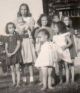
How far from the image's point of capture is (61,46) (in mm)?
1942

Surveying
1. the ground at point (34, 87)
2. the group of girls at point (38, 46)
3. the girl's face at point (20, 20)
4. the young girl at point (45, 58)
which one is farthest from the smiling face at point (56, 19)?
the ground at point (34, 87)

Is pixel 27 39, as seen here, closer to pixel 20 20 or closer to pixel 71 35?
pixel 20 20

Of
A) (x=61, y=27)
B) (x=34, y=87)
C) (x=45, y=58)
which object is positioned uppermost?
(x=61, y=27)

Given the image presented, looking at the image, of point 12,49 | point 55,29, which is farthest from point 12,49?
point 55,29

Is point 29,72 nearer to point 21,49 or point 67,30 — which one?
point 21,49

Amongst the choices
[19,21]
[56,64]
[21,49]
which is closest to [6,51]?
[21,49]

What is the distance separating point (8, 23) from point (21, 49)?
0.69ft

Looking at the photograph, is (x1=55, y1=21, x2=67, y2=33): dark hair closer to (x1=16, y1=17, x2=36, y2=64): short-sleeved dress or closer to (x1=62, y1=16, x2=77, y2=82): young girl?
(x1=62, y1=16, x2=77, y2=82): young girl

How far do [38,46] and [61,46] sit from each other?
0.17m

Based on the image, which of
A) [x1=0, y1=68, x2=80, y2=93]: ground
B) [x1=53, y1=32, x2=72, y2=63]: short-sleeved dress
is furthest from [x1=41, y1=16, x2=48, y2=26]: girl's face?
[x1=0, y1=68, x2=80, y2=93]: ground

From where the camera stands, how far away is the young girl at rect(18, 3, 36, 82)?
192 centimetres

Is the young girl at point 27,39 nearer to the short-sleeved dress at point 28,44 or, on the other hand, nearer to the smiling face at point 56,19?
the short-sleeved dress at point 28,44

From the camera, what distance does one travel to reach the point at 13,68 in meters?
1.92

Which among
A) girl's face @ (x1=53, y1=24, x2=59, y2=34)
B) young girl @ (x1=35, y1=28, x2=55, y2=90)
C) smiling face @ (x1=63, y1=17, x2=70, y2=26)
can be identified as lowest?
young girl @ (x1=35, y1=28, x2=55, y2=90)
